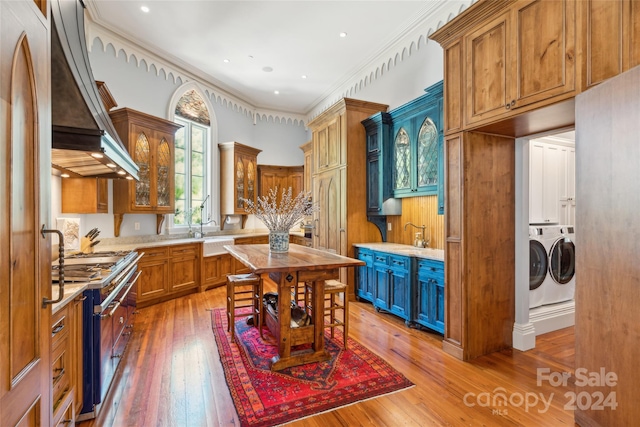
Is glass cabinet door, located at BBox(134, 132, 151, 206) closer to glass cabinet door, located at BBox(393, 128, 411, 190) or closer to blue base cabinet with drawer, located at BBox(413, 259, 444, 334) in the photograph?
glass cabinet door, located at BBox(393, 128, 411, 190)

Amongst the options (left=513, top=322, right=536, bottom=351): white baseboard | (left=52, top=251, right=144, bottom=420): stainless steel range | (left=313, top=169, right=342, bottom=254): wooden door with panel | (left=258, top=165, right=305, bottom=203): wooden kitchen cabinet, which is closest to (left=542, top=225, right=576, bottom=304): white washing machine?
(left=513, top=322, right=536, bottom=351): white baseboard

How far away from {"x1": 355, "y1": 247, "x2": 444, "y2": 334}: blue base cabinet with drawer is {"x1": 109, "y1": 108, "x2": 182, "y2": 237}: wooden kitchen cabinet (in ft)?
10.6

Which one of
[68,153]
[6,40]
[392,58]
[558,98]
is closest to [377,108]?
[392,58]

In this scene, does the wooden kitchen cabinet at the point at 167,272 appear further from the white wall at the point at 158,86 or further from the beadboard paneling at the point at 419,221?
the beadboard paneling at the point at 419,221

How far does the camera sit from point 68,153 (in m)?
2.17

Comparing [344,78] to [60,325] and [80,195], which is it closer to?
[80,195]

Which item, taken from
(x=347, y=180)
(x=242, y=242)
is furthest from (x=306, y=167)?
(x=347, y=180)

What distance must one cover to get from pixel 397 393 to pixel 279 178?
6160 millimetres

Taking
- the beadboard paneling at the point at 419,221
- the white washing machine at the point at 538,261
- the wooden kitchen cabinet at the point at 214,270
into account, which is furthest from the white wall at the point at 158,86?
the white washing machine at the point at 538,261

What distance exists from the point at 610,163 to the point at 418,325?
2.54m

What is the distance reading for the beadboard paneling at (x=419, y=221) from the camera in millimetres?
4070

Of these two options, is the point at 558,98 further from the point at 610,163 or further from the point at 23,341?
the point at 23,341

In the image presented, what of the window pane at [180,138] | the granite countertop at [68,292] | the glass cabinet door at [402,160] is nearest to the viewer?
the granite countertop at [68,292]

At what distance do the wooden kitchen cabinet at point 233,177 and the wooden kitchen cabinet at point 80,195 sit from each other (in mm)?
2845
